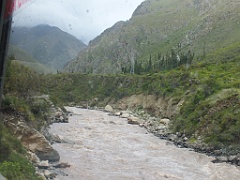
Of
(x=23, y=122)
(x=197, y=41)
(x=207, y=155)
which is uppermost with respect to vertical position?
(x=197, y=41)

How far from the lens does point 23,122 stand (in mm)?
15742

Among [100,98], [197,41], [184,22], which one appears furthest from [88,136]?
[184,22]

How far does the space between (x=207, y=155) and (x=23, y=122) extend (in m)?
12.3

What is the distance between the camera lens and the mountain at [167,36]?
9294 cm

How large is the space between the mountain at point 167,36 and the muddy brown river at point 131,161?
6042 centimetres

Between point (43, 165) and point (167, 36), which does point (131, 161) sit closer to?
point (43, 165)

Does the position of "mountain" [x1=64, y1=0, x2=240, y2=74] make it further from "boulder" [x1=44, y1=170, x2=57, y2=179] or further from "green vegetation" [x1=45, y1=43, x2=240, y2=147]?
"boulder" [x1=44, y1=170, x2=57, y2=179]

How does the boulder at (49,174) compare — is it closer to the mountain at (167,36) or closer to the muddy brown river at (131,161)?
the muddy brown river at (131,161)

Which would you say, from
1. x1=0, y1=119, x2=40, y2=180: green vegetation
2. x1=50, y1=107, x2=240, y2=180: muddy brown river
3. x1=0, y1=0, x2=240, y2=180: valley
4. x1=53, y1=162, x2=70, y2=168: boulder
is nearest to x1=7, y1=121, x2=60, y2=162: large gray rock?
x1=0, y1=0, x2=240, y2=180: valley

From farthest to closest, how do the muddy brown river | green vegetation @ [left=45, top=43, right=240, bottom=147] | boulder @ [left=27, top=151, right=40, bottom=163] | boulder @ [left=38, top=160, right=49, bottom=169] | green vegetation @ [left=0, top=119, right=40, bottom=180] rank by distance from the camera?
green vegetation @ [left=45, top=43, right=240, bottom=147] < the muddy brown river < boulder @ [left=38, top=160, right=49, bottom=169] < boulder @ [left=27, top=151, right=40, bottom=163] < green vegetation @ [left=0, top=119, right=40, bottom=180]

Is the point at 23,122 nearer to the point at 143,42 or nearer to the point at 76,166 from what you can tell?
the point at 76,166

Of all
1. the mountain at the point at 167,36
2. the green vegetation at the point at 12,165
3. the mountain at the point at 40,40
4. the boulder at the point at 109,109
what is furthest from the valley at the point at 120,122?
the mountain at the point at 167,36

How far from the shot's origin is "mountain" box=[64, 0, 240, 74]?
9294cm

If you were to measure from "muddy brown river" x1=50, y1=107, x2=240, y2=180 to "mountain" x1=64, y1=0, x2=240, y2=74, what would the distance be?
2379 inches
